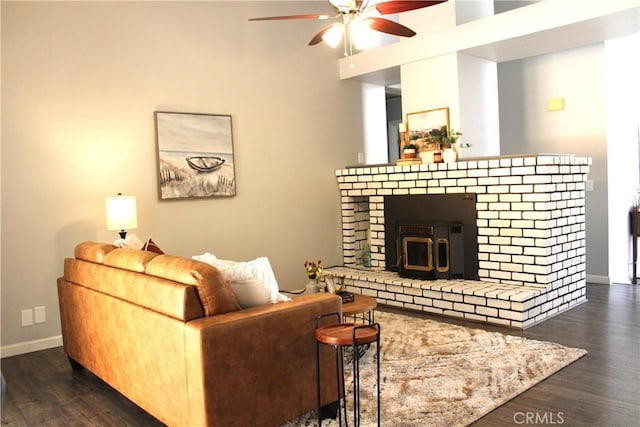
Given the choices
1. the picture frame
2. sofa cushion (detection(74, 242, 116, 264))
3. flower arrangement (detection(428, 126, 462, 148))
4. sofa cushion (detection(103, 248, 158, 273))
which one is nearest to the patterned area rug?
sofa cushion (detection(103, 248, 158, 273))

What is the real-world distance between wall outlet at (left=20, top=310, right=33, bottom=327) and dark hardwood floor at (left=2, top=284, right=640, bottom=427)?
0.81ft

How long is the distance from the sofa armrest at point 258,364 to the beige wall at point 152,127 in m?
2.55

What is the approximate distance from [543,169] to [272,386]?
3.08m

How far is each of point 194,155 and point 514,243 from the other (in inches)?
120

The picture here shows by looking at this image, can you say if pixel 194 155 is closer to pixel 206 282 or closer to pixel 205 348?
pixel 206 282

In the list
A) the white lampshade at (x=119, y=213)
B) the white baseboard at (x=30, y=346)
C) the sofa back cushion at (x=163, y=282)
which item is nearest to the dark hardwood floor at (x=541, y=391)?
the white baseboard at (x=30, y=346)

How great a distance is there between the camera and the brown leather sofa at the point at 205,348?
7.51 ft

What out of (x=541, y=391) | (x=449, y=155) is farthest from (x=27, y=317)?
(x=449, y=155)

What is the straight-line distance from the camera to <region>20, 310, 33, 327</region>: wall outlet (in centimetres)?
414

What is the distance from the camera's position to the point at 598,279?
18.7ft

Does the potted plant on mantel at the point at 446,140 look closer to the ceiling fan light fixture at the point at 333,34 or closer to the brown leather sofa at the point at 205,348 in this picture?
the ceiling fan light fixture at the point at 333,34

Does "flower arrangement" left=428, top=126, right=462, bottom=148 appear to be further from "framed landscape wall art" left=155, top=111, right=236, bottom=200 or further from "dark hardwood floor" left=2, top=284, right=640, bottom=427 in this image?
"framed landscape wall art" left=155, top=111, right=236, bottom=200

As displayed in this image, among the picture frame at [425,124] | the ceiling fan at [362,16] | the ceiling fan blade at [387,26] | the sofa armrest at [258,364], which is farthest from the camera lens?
the picture frame at [425,124]

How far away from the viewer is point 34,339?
166 inches
